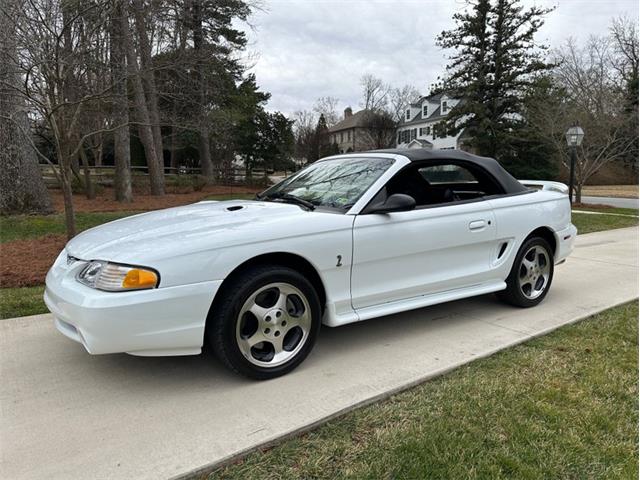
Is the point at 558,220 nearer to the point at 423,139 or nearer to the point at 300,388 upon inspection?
the point at 300,388

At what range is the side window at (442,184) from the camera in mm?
4117

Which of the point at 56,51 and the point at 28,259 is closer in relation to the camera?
the point at 56,51

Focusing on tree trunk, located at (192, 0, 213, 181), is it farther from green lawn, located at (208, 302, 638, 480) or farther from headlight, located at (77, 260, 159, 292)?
green lawn, located at (208, 302, 638, 480)

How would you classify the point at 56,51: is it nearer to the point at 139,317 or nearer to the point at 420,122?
the point at 139,317

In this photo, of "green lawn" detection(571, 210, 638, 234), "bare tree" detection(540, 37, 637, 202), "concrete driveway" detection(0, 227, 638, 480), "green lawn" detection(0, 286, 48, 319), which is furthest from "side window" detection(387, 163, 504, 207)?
"bare tree" detection(540, 37, 637, 202)

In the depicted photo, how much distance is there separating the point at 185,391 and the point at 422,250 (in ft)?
6.47

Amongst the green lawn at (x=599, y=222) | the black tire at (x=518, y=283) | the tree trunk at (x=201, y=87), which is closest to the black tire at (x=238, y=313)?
the black tire at (x=518, y=283)

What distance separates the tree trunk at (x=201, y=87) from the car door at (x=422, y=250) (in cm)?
624

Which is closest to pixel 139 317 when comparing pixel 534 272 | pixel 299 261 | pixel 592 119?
pixel 299 261

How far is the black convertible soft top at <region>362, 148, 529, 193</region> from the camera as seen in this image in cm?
401

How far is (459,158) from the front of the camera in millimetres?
4355

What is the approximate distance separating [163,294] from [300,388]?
101 cm

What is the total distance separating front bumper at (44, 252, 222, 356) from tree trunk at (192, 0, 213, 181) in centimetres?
671

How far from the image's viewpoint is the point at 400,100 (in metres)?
60.8
